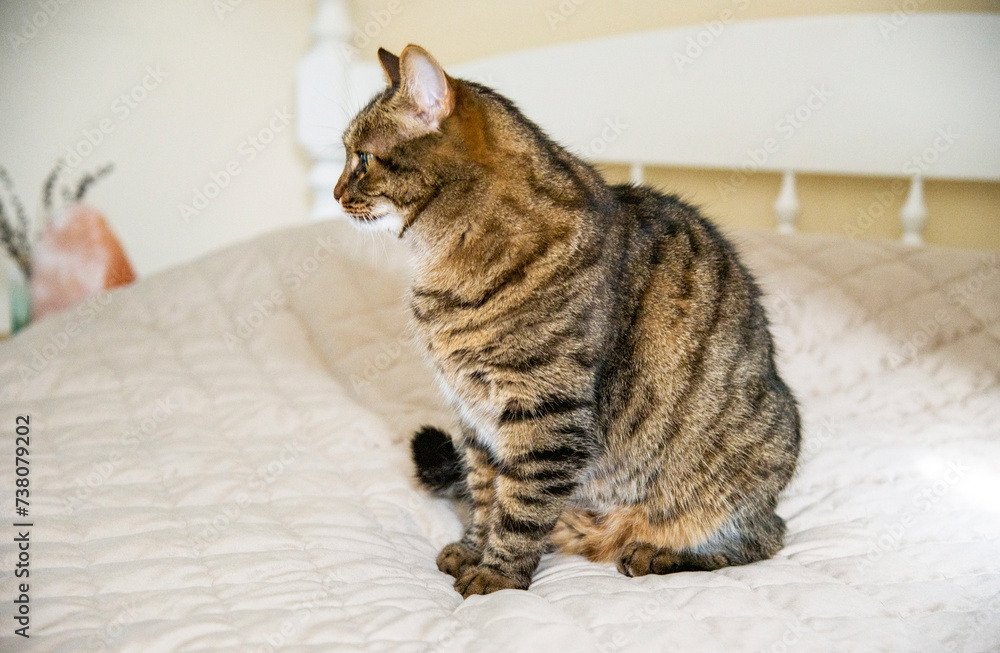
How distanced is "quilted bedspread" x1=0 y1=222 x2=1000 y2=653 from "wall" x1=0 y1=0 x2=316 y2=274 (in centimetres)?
72

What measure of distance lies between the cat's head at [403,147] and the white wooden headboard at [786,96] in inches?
40.4

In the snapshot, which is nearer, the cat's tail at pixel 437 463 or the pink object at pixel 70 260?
the cat's tail at pixel 437 463

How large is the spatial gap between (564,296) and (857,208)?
1.39m

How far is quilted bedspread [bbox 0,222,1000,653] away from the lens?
88 cm

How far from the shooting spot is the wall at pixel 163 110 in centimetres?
241

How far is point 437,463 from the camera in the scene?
49.8 inches

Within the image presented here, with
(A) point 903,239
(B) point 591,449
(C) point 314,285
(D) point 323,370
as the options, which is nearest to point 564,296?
(B) point 591,449

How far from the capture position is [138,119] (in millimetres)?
2535

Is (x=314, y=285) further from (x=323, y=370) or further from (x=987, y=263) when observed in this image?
(x=987, y=263)

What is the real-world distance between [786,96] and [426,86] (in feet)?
4.18
